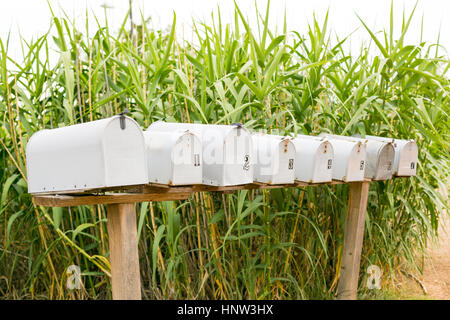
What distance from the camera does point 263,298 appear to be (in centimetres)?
239

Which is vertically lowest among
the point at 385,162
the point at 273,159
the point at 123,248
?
the point at 123,248

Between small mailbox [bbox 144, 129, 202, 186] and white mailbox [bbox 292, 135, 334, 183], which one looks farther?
white mailbox [bbox 292, 135, 334, 183]

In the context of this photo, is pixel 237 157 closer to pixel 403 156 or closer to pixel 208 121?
pixel 208 121

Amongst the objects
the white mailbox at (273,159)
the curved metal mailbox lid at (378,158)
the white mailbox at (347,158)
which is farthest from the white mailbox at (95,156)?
the curved metal mailbox lid at (378,158)

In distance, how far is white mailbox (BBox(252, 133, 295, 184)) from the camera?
181cm

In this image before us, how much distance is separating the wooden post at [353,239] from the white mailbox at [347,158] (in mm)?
222

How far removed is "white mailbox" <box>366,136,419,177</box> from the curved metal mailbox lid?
38mm

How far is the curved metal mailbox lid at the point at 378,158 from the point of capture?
231 centimetres

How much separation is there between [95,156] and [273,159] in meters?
0.70

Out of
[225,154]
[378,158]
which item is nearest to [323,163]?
[378,158]

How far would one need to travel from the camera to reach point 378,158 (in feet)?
7.56

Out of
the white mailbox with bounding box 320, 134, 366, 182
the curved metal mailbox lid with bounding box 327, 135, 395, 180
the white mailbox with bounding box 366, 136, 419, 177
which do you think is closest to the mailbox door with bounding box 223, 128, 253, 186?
the white mailbox with bounding box 320, 134, 366, 182

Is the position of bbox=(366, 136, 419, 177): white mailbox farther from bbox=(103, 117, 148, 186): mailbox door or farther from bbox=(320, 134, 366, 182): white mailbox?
bbox=(103, 117, 148, 186): mailbox door

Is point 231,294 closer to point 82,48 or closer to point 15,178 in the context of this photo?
point 15,178
